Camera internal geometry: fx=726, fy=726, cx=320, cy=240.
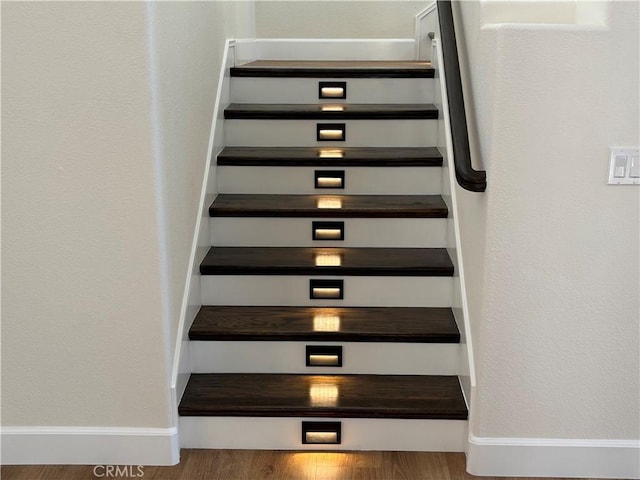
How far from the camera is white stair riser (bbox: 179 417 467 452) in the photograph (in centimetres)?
255

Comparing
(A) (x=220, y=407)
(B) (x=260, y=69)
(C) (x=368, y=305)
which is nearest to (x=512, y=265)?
(C) (x=368, y=305)

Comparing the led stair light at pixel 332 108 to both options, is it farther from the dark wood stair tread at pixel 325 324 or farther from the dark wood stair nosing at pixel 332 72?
the dark wood stair tread at pixel 325 324

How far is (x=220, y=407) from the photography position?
2535 millimetres

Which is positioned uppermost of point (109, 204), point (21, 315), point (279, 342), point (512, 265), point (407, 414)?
point (109, 204)

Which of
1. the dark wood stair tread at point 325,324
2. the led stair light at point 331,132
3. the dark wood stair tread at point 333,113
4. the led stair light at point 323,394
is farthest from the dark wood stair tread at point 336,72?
the led stair light at point 323,394

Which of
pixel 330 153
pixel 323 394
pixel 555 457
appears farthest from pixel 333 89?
pixel 555 457

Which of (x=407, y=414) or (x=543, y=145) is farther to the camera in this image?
(x=407, y=414)

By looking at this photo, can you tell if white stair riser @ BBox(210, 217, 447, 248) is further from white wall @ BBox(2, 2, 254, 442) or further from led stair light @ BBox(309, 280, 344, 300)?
white wall @ BBox(2, 2, 254, 442)

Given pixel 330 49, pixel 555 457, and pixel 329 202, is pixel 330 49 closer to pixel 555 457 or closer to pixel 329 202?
pixel 329 202

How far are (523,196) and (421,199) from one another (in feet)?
3.22

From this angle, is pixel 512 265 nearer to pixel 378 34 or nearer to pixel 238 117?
pixel 238 117

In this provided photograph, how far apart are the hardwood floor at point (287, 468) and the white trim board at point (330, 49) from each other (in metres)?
2.88

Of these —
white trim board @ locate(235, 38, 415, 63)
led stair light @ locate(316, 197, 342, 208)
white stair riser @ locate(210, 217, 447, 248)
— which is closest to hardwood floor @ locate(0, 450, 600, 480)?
white stair riser @ locate(210, 217, 447, 248)

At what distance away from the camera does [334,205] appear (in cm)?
309
